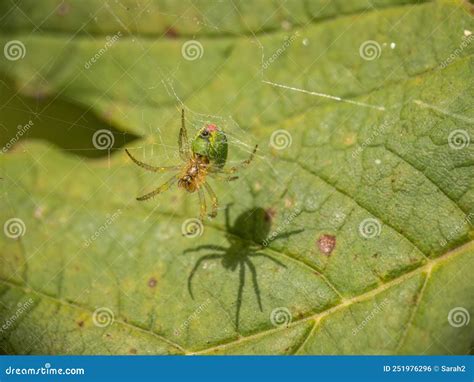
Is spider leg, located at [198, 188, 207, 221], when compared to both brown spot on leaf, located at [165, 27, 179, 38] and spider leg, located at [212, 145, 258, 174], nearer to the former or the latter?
spider leg, located at [212, 145, 258, 174]

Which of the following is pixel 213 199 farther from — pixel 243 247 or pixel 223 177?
pixel 243 247

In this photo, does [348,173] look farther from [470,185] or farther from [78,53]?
[78,53]

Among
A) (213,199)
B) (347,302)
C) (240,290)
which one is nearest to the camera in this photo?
(347,302)

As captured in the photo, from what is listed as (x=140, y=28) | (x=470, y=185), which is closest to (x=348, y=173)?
(x=470, y=185)

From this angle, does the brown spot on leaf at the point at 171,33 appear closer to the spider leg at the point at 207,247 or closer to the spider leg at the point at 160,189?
the spider leg at the point at 160,189

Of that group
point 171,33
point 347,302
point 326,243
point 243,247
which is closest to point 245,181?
point 243,247

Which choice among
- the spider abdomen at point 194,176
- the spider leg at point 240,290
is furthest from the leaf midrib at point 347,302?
the spider abdomen at point 194,176
